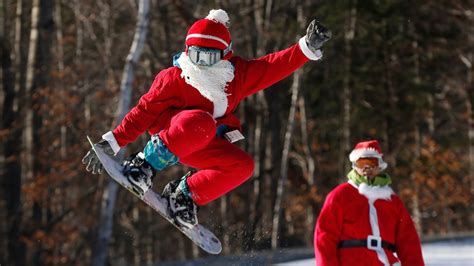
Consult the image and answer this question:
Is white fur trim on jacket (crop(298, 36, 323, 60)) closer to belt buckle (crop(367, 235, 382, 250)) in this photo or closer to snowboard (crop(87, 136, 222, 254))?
belt buckle (crop(367, 235, 382, 250))

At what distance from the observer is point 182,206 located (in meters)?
5.70

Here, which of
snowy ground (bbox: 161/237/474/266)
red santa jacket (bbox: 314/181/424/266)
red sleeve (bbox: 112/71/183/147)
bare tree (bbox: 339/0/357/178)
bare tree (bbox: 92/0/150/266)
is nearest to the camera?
red santa jacket (bbox: 314/181/424/266)

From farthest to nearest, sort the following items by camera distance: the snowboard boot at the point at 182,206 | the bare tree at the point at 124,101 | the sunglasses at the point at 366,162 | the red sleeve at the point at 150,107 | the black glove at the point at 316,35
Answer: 1. the bare tree at the point at 124,101
2. the snowboard boot at the point at 182,206
3. the sunglasses at the point at 366,162
4. the red sleeve at the point at 150,107
5. the black glove at the point at 316,35

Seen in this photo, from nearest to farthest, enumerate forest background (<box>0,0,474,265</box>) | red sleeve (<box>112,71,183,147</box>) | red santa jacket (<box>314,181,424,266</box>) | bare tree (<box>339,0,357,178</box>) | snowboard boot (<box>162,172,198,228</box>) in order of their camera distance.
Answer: red santa jacket (<box>314,181,424,266</box>)
red sleeve (<box>112,71,183,147</box>)
snowboard boot (<box>162,172,198,228</box>)
forest background (<box>0,0,474,265</box>)
bare tree (<box>339,0,357,178</box>)

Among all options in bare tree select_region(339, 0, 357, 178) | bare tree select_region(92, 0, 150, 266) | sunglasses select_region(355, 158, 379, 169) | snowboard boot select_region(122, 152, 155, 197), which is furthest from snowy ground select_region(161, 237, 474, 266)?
bare tree select_region(339, 0, 357, 178)

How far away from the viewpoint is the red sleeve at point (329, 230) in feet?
17.2

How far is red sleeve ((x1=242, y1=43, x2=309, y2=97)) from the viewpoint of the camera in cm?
532

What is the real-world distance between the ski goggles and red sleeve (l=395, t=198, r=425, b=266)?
148 centimetres

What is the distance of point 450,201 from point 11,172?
52.3 ft

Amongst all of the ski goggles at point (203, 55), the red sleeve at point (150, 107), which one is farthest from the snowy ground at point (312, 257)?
the ski goggles at point (203, 55)

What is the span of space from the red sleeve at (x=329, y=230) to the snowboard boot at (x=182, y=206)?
866 millimetres

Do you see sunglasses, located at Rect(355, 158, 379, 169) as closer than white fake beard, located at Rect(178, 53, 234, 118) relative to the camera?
No

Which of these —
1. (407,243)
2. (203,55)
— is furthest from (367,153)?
(203,55)

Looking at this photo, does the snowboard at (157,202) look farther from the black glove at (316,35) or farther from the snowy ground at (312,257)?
the snowy ground at (312,257)
